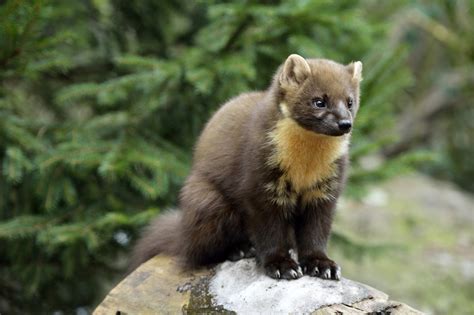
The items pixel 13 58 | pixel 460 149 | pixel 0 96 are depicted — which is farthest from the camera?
pixel 460 149

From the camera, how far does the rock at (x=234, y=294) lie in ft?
13.2

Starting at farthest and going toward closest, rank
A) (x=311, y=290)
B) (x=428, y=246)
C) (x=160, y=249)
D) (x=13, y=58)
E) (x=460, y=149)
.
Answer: (x=460, y=149) < (x=428, y=246) < (x=13, y=58) < (x=160, y=249) < (x=311, y=290)

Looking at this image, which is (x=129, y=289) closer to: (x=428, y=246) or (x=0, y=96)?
(x=0, y=96)

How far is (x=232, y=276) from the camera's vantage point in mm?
4520

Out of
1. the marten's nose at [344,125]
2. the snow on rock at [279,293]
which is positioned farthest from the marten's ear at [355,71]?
the snow on rock at [279,293]

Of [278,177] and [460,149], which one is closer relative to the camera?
[278,177]

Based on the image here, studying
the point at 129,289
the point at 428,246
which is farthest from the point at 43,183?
the point at 428,246

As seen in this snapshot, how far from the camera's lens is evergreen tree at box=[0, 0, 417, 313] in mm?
5895

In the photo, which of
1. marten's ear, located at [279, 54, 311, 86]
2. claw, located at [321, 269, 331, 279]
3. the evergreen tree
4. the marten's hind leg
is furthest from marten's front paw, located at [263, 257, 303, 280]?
the evergreen tree

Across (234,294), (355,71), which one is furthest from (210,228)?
(355,71)

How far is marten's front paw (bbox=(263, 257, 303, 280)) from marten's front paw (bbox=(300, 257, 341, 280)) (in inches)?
2.6

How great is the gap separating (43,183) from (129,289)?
1931mm

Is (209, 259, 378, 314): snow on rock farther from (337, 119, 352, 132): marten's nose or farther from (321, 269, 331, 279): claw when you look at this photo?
(337, 119, 352, 132): marten's nose

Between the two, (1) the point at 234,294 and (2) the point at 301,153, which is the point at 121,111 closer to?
(2) the point at 301,153
